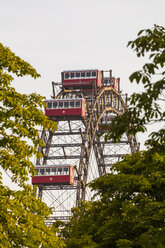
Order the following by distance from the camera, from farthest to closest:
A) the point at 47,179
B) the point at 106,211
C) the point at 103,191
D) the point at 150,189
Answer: the point at 47,179
the point at 103,191
the point at 106,211
the point at 150,189

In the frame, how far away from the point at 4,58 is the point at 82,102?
6147 cm

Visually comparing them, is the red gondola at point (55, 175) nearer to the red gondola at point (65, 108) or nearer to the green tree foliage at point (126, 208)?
the red gondola at point (65, 108)

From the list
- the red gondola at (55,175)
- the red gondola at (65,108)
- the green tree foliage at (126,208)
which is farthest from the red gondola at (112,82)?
the green tree foliage at (126,208)

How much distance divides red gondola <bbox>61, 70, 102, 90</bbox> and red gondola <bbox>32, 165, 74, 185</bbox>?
17.0 meters

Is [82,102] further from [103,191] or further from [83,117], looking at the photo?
[103,191]

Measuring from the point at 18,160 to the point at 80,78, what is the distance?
70699mm

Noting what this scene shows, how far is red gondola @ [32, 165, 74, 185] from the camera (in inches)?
2889

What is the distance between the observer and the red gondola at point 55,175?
73375 millimetres

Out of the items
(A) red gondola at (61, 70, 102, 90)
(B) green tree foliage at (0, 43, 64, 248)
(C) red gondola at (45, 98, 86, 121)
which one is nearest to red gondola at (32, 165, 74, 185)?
(C) red gondola at (45, 98, 86, 121)

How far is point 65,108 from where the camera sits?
257 ft

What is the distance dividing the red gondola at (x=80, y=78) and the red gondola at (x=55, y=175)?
1702 cm

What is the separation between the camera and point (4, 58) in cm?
1759

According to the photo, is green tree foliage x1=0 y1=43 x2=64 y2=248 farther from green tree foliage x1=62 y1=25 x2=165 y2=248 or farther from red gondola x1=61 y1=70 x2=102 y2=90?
red gondola x1=61 y1=70 x2=102 y2=90

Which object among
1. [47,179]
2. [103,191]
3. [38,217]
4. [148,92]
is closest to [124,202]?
[103,191]
